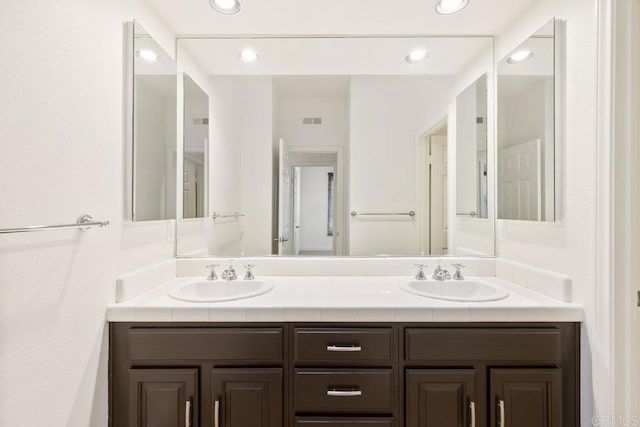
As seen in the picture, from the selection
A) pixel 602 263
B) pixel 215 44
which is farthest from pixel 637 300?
pixel 215 44

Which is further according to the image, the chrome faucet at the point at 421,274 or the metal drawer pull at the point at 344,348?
the chrome faucet at the point at 421,274

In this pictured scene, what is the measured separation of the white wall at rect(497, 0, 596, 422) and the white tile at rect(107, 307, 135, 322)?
1.83m

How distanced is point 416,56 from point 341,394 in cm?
186

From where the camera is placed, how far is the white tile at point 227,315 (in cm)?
132

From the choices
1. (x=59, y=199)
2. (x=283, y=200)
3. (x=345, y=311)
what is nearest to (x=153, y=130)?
(x=59, y=199)

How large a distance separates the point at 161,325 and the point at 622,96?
1.97 m

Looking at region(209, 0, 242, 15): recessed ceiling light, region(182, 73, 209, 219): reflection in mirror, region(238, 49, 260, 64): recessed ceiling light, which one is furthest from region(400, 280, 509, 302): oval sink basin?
region(209, 0, 242, 15): recessed ceiling light

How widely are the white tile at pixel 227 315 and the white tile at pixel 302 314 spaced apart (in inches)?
6.9

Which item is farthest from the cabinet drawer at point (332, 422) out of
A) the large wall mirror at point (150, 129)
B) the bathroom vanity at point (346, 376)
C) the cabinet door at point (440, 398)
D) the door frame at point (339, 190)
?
the large wall mirror at point (150, 129)

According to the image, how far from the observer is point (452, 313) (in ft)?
4.32

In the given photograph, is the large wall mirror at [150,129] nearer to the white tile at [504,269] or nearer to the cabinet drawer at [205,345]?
the cabinet drawer at [205,345]

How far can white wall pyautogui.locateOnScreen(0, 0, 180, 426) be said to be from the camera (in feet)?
2.97

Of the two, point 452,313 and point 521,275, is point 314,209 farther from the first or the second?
Result: point 521,275

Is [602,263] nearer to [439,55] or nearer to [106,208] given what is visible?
[439,55]
